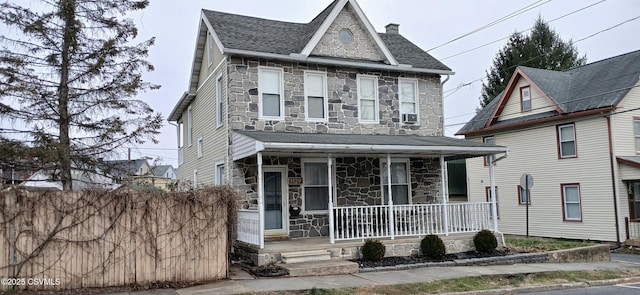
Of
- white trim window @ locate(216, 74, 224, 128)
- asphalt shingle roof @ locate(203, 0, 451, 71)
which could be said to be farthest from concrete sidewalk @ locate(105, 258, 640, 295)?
asphalt shingle roof @ locate(203, 0, 451, 71)

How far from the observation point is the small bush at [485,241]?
44.0 ft

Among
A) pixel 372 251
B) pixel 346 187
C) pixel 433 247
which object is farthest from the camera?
pixel 346 187

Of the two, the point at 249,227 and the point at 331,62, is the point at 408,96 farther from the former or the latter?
the point at 249,227

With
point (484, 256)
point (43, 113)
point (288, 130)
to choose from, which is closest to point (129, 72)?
point (43, 113)

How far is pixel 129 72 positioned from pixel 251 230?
5141 mm

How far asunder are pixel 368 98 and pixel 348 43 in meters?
1.82

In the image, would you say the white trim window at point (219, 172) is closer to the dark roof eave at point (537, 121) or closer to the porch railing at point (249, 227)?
the porch railing at point (249, 227)

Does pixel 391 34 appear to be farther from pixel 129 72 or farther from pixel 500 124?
pixel 129 72

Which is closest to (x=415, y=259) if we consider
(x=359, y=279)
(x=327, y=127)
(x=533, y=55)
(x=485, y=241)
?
(x=485, y=241)

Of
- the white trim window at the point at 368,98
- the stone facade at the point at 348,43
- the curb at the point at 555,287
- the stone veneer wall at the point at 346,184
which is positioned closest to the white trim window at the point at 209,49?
the stone facade at the point at 348,43

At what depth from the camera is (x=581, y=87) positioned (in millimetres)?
21391

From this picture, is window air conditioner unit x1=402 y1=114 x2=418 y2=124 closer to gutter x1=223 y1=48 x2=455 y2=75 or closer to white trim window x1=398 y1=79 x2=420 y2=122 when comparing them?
white trim window x1=398 y1=79 x2=420 y2=122

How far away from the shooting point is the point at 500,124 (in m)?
24.0

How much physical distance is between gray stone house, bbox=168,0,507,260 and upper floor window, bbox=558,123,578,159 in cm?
732
